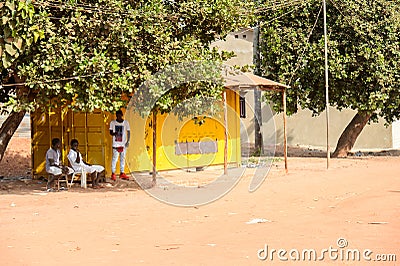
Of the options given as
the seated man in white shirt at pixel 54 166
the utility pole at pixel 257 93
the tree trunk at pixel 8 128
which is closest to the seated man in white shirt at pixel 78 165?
the seated man in white shirt at pixel 54 166

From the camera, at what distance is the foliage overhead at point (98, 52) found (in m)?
13.3

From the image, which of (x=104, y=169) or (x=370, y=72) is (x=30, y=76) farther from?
(x=370, y=72)

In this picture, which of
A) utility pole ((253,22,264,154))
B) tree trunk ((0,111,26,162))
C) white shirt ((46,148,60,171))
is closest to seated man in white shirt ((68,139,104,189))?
white shirt ((46,148,60,171))

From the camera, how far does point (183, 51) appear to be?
557 inches

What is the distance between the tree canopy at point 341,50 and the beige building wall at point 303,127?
5505 mm

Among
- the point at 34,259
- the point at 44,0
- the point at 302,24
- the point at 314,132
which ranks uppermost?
the point at 302,24

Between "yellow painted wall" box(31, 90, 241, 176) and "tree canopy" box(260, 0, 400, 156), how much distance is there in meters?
3.74

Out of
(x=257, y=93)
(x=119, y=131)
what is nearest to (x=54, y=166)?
(x=119, y=131)

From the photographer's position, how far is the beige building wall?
30.2 metres

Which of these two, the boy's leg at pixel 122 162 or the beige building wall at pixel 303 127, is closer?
the boy's leg at pixel 122 162

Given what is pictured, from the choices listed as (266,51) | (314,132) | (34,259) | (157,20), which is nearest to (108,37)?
(157,20)

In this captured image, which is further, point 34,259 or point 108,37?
point 108,37

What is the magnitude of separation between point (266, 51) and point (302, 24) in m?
1.60

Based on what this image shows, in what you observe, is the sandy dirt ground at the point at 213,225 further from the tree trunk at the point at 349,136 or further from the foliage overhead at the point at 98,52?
the tree trunk at the point at 349,136
